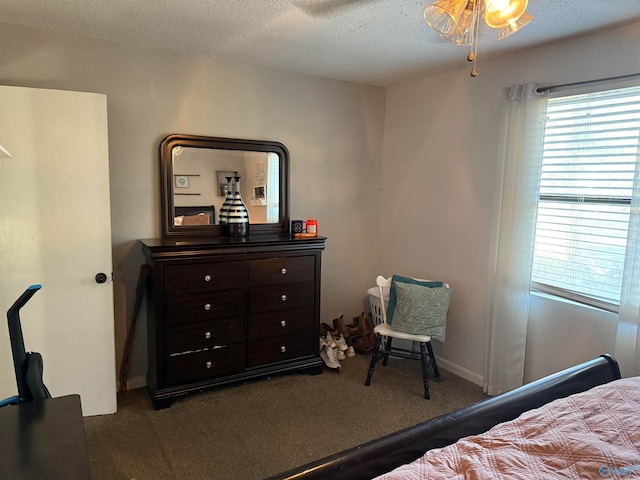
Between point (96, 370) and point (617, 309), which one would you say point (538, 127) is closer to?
point (617, 309)

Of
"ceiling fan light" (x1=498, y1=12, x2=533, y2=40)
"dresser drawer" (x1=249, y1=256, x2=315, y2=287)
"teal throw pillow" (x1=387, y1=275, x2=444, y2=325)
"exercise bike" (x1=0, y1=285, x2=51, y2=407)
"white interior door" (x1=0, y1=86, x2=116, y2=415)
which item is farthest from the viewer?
"teal throw pillow" (x1=387, y1=275, x2=444, y2=325)

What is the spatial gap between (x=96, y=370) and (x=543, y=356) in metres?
2.84

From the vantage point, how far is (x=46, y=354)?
2598mm

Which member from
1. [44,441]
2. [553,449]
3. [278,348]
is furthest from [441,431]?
[278,348]

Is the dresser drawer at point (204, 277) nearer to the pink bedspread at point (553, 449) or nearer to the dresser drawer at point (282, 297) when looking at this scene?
the dresser drawer at point (282, 297)

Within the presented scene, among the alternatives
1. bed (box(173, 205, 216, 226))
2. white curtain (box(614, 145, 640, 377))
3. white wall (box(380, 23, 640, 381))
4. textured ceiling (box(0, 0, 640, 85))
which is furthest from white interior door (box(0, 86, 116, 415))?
white curtain (box(614, 145, 640, 377))

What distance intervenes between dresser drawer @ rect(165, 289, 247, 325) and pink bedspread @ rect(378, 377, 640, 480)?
1.91 m

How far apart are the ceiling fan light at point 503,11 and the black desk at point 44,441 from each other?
6.32 feet

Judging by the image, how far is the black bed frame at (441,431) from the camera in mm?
1255

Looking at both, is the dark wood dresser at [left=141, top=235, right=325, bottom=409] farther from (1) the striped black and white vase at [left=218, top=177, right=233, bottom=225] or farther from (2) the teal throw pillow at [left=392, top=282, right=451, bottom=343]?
(2) the teal throw pillow at [left=392, top=282, right=451, bottom=343]

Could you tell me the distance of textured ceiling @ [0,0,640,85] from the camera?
7.27 feet

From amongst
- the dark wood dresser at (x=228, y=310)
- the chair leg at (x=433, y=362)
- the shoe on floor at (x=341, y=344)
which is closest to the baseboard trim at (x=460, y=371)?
the chair leg at (x=433, y=362)

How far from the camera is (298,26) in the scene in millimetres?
2506

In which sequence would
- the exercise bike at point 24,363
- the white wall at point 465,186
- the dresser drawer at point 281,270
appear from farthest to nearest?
1. the dresser drawer at point 281,270
2. the white wall at point 465,186
3. the exercise bike at point 24,363
